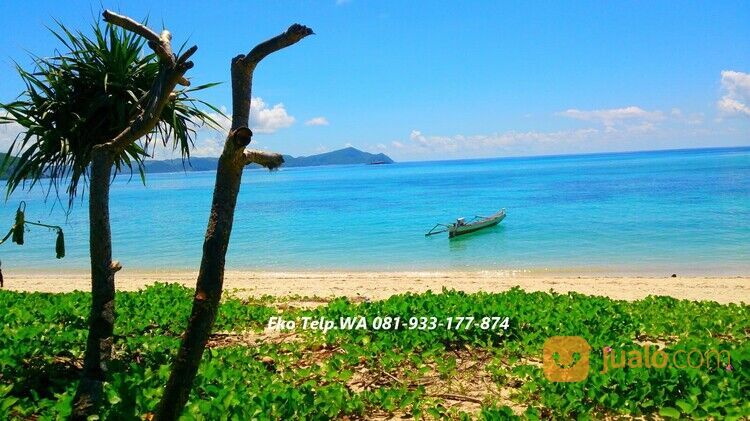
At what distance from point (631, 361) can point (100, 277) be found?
4.70 m

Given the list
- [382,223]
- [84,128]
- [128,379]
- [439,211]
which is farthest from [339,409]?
[439,211]

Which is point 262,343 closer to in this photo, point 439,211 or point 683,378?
point 683,378

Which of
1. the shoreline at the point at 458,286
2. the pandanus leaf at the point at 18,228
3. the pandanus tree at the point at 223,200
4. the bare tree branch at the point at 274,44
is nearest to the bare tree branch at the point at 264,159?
the pandanus tree at the point at 223,200

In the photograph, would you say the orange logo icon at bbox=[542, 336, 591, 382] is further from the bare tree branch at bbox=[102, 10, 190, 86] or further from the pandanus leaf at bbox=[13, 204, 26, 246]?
the pandanus leaf at bbox=[13, 204, 26, 246]

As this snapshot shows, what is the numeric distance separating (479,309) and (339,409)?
328cm

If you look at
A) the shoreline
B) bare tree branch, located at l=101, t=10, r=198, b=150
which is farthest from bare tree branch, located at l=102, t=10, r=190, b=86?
the shoreline

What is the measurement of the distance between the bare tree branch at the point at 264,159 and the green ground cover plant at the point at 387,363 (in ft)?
5.83

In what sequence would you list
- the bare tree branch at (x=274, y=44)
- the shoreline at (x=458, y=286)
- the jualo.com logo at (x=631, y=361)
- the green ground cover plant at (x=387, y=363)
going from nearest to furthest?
the bare tree branch at (x=274, y=44), the green ground cover plant at (x=387, y=363), the jualo.com logo at (x=631, y=361), the shoreline at (x=458, y=286)

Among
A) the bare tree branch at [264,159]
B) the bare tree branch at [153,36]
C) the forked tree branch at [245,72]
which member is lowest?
the bare tree branch at [264,159]

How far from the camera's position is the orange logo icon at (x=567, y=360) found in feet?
16.8

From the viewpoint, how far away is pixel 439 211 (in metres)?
49.1

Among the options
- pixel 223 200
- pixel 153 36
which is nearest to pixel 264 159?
pixel 223 200

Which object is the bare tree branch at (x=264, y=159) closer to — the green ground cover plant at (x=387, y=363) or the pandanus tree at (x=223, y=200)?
the pandanus tree at (x=223, y=200)

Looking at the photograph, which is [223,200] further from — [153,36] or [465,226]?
[465,226]
